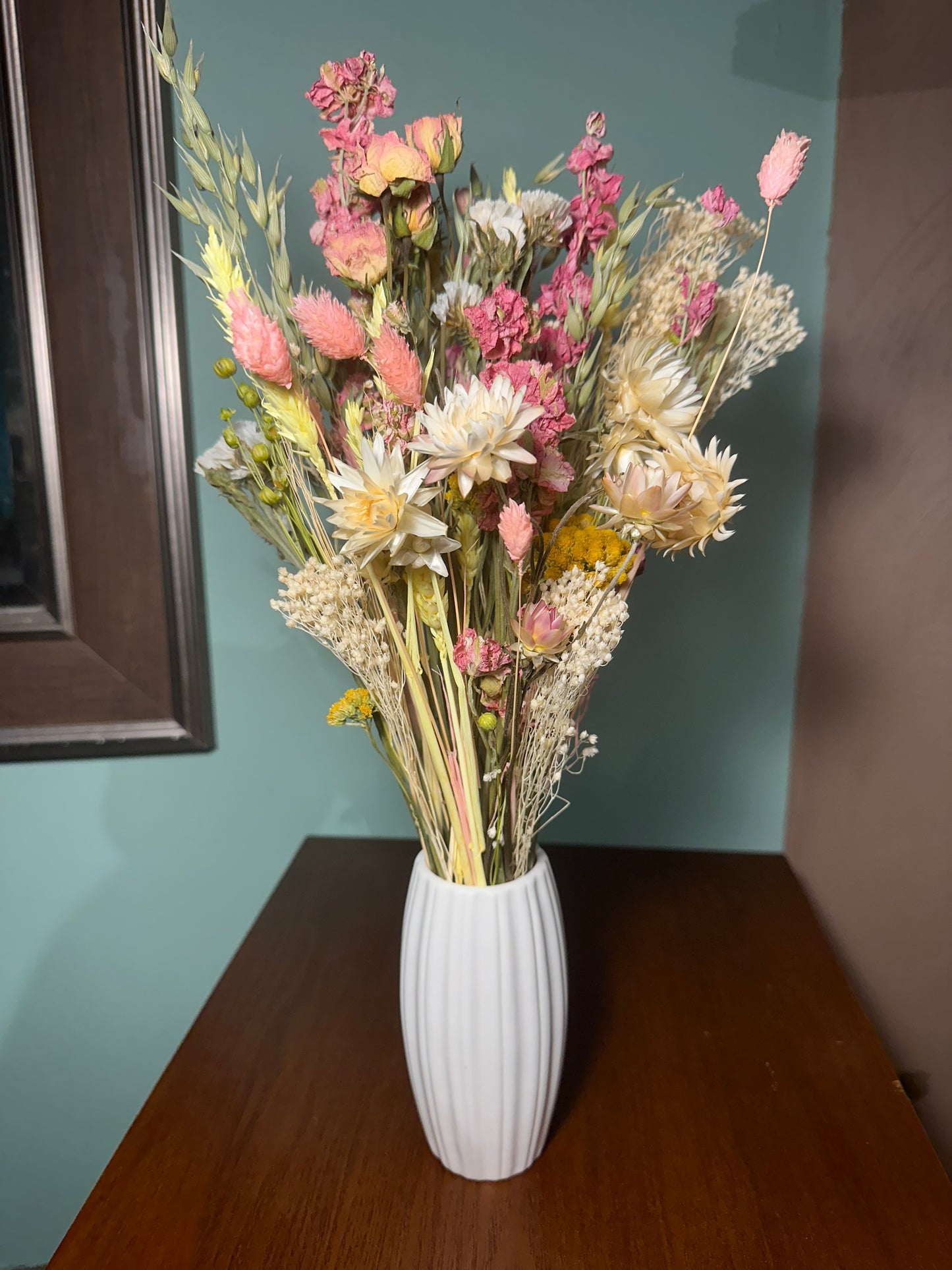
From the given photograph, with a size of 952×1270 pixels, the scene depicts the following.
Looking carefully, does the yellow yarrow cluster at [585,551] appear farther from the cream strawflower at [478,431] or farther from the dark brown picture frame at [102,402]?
the dark brown picture frame at [102,402]

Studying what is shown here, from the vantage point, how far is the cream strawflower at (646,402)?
0.53m

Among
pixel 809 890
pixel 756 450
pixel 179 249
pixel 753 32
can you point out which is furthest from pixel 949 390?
pixel 179 249

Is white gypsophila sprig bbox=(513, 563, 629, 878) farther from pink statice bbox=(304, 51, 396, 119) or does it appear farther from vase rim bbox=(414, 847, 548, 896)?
pink statice bbox=(304, 51, 396, 119)

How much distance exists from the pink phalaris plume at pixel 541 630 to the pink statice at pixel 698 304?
0.74 ft

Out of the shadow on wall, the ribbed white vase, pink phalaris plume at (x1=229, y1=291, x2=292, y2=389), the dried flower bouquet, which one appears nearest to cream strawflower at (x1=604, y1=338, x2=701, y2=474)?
the dried flower bouquet

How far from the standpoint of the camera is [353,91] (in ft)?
1.75

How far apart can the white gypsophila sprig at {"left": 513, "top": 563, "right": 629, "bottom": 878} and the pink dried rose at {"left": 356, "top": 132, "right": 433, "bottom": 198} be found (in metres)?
0.27

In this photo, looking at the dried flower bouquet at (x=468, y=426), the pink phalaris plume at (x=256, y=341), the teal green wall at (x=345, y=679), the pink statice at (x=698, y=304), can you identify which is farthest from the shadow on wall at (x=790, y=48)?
the pink phalaris plume at (x=256, y=341)

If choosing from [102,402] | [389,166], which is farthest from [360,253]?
[102,402]

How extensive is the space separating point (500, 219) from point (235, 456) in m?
0.26

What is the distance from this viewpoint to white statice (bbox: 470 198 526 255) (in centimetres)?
54

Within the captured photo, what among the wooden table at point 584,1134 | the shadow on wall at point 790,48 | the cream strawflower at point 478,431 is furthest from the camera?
the shadow on wall at point 790,48

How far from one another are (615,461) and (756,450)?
1.80ft

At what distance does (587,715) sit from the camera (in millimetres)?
1104
